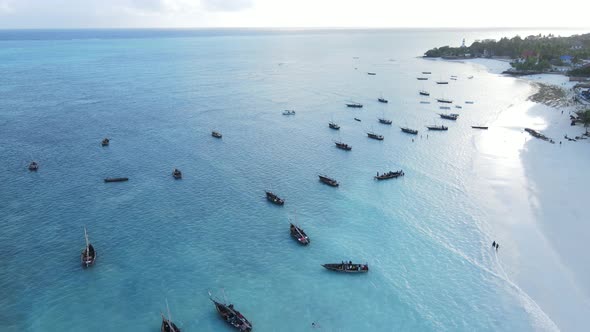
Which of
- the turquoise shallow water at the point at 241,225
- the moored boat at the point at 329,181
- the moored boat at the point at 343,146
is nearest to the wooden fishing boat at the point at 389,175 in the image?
the turquoise shallow water at the point at 241,225

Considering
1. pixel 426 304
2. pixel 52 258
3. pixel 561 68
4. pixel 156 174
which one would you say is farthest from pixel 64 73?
pixel 561 68

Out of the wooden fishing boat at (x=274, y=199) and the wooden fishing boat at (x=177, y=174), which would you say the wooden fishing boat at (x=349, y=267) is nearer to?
the wooden fishing boat at (x=274, y=199)

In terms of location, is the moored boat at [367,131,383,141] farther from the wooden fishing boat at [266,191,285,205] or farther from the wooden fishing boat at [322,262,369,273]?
the wooden fishing boat at [322,262,369,273]

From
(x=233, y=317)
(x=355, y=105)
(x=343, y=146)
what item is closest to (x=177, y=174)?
(x=343, y=146)

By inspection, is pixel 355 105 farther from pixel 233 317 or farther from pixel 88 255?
pixel 233 317

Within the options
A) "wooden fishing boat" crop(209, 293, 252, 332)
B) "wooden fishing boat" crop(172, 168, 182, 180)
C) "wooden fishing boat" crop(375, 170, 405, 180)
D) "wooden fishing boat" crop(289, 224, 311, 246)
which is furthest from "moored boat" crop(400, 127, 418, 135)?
"wooden fishing boat" crop(209, 293, 252, 332)

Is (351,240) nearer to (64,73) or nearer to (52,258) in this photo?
(52,258)
